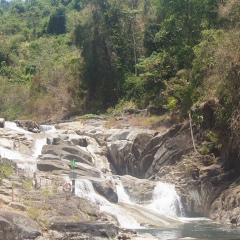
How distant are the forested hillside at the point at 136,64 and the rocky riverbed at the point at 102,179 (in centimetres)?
285

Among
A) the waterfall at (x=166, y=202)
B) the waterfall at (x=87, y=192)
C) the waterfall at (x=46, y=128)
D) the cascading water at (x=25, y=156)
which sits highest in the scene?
the waterfall at (x=46, y=128)

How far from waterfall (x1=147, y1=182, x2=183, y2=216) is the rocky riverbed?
0.12m

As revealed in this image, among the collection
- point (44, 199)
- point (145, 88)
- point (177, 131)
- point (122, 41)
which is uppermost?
point (122, 41)

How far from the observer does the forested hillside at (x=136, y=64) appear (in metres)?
31.5

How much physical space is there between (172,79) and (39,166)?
1528 centimetres

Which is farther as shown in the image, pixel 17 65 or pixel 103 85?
pixel 17 65

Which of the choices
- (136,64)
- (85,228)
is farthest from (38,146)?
(85,228)

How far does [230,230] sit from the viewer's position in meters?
23.4

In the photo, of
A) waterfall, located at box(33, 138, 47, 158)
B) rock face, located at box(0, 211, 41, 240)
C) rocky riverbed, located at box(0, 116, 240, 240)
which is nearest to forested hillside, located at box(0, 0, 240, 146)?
rocky riverbed, located at box(0, 116, 240, 240)

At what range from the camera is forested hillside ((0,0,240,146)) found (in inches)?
1242

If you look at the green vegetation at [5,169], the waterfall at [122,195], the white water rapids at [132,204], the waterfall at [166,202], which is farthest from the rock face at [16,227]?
the waterfall at [166,202]

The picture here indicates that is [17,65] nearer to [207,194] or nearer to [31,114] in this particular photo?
[31,114]

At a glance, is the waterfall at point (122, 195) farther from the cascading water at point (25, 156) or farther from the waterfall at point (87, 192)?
the cascading water at point (25, 156)

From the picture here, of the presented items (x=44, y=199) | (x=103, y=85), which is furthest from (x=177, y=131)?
(x=103, y=85)
